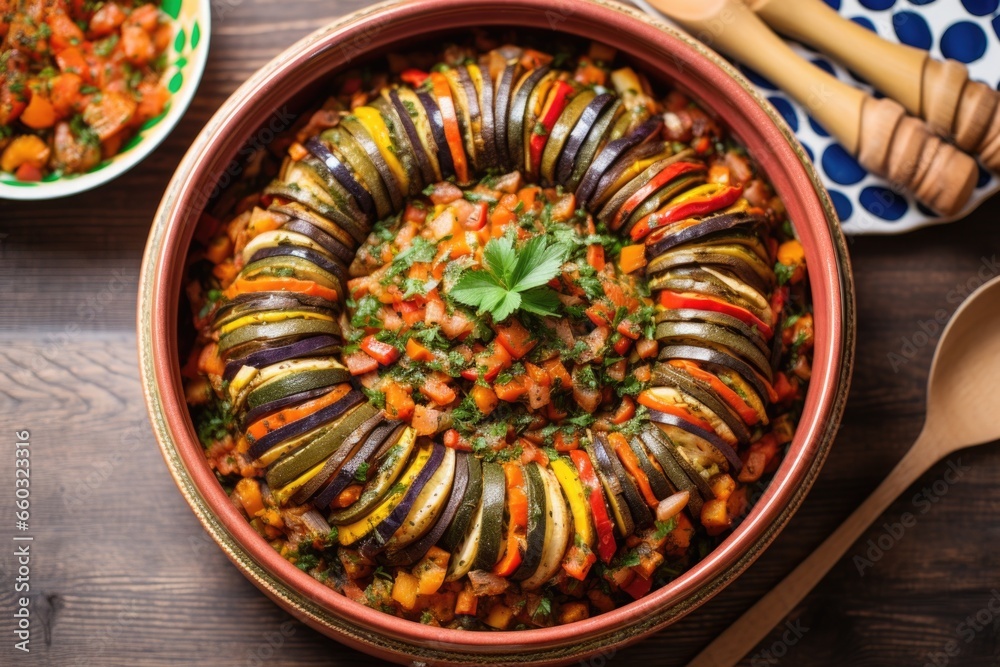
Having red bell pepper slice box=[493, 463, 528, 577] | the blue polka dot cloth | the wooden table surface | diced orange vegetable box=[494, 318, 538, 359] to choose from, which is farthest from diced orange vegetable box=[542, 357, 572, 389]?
the blue polka dot cloth

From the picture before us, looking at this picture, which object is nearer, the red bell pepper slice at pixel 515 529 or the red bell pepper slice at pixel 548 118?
the red bell pepper slice at pixel 515 529

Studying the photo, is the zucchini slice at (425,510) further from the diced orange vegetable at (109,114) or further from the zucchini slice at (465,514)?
the diced orange vegetable at (109,114)

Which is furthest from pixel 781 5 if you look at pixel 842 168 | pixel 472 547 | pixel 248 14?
pixel 472 547

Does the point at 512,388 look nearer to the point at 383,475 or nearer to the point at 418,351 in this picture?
the point at 418,351

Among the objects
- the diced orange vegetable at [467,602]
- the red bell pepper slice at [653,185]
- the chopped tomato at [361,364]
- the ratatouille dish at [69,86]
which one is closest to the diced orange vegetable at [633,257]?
the red bell pepper slice at [653,185]

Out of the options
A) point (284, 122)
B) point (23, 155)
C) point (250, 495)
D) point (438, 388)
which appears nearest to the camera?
point (438, 388)

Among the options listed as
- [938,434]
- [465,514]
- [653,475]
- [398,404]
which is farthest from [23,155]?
[938,434]
